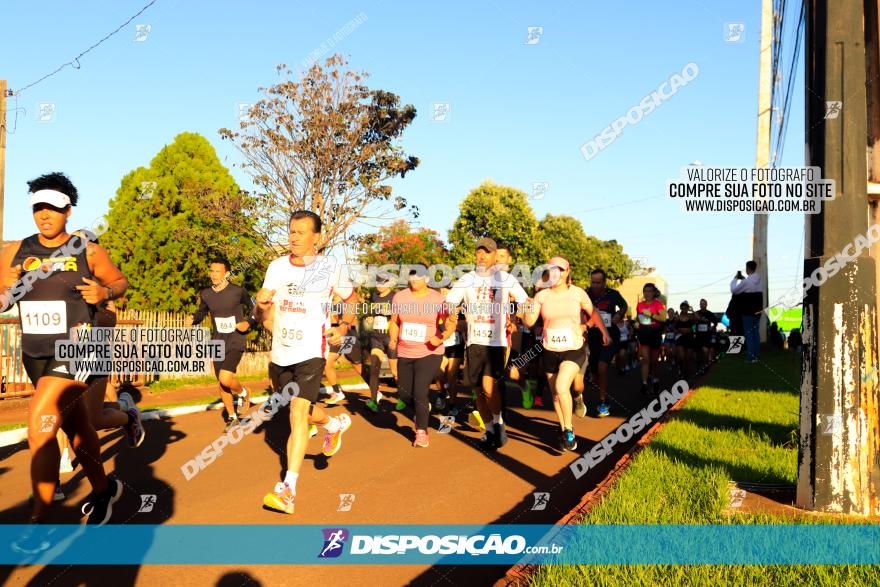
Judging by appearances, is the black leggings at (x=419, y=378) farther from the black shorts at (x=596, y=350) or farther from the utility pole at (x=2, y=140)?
the utility pole at (x=2, y=140)

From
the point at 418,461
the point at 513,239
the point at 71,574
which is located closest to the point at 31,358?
the point at 71,574

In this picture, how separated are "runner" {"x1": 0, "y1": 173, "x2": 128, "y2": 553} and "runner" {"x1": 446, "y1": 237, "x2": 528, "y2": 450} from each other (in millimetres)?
4337

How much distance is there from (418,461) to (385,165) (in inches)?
696

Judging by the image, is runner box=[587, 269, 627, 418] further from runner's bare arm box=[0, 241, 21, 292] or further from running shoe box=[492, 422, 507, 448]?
runner's bare arm box=[0, 241, 21, 292]

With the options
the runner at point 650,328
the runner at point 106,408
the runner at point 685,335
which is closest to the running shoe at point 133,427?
the runner at point 106,408

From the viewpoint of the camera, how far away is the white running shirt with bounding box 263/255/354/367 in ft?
20.4

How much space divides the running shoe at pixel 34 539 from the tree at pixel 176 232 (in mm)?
16479

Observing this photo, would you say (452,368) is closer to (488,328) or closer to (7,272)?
(488,328)

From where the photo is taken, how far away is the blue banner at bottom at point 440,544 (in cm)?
390

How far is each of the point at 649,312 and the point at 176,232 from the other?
13.7 meters

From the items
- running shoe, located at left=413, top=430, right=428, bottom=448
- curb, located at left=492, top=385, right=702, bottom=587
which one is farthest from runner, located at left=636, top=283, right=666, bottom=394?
running shoe, located at left=413, top=430, right=428, bottom=448

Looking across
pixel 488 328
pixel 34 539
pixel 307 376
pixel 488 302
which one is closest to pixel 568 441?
pixel 488 328

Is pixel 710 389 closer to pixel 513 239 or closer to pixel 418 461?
pixel 418 461

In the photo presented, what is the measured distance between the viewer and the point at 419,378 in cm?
887
